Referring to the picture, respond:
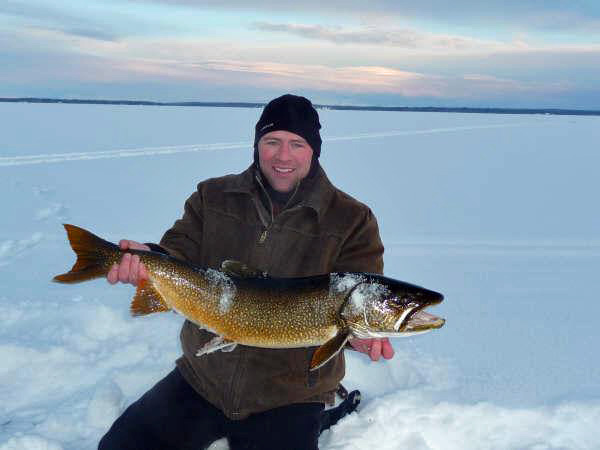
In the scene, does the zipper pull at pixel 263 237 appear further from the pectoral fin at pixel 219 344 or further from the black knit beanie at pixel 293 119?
the pectoral fin at pixel 219 344

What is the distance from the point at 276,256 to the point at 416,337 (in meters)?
2.05

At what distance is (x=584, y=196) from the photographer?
11570 mm

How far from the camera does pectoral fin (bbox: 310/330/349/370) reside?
2.58m

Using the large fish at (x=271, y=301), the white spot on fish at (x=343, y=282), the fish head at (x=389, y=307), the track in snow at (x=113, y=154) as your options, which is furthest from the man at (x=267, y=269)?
the track in snow at (x=113, y=154)

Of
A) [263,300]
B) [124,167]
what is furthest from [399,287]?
[124,167]

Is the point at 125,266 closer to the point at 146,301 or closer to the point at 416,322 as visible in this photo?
the point at 146,301

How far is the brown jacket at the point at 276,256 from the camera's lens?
3041mm

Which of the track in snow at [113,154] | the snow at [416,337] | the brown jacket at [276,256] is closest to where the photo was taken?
the brown jacket at [276,256]

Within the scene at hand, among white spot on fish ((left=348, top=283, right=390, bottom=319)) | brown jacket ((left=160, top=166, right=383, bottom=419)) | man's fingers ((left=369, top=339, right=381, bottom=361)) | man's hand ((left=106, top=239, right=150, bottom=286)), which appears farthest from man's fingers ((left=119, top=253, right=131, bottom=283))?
man's fingers ((left=369, top=339, right=381, bottom=361))

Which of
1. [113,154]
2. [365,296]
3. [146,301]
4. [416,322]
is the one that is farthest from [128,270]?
[113,154]

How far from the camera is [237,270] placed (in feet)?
9.45

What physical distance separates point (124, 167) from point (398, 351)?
11.1m

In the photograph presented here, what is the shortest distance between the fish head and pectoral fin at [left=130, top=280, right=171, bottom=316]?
3.27 feet

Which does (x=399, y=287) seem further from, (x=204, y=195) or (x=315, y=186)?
(x=204, y=195)
